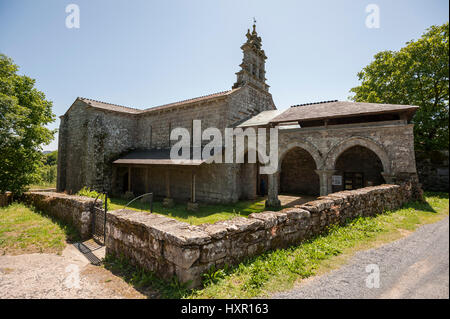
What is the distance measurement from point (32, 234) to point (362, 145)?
1326cm

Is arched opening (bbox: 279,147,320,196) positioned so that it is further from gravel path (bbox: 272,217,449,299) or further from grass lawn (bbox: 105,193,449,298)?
gravel path (bbox: 272,217,449,299)

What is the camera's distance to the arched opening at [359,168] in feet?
43.3

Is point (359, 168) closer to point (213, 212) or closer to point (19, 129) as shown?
point (213, 212)

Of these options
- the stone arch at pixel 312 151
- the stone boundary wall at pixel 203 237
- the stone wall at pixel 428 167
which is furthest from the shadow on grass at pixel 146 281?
the stone wall at pixel 428 167

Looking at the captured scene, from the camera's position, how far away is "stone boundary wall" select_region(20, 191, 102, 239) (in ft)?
21.9

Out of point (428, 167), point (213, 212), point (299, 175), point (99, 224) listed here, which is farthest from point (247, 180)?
point (428, 167)

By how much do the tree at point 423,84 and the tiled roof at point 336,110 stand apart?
18.2 feet

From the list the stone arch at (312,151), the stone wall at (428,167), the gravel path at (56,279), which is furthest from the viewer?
the stone wall at (428,167)

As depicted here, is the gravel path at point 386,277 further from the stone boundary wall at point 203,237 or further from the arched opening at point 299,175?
the arched opening at point 299,175

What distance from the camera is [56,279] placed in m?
3.90

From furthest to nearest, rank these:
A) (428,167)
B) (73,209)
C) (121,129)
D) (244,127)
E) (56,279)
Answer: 1. (121,129)
2. (428,167)
3. (244,127)
4. (73,209)
5. (56,279)

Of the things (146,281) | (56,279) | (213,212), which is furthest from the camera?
(213,212)

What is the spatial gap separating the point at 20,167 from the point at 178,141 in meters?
9.59
